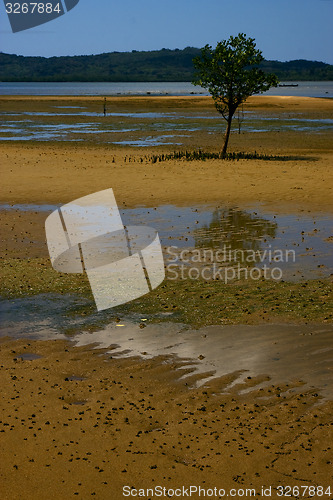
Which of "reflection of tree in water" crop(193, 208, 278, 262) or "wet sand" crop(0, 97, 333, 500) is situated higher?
"reflection of tree in water" crop(193, 208, 278, 262)

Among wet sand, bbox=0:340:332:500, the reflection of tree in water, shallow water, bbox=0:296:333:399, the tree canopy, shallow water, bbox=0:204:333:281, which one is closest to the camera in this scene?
wet sand, bbox=0:340:332:500

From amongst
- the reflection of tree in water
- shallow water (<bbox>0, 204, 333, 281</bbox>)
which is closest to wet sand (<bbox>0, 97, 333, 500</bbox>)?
shallow water (<bbox>0, 204, 333, 281</bbox>)

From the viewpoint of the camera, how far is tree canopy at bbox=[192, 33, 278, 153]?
1169 inches

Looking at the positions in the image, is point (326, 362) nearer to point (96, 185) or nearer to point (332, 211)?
point (332, 211)

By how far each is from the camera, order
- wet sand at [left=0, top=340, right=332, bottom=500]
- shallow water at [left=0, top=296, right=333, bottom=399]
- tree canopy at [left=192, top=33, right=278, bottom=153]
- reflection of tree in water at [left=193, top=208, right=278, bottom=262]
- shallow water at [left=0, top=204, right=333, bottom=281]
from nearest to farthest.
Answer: wet sand at [left=0, top=340, right=332, bottom=500] < shallow water at [left=0, top=296, right=333, bottom=399] < shallow water at [left=0, top=204, right=333, bottom=281] < reflection of tree in water at [left=193, top=208, right=278, bottom=262] < tree canopy at [left=192, top=33, right=278, bottom=153]

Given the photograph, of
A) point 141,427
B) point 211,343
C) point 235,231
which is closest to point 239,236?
point 235,231

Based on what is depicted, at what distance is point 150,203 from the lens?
1994 cm

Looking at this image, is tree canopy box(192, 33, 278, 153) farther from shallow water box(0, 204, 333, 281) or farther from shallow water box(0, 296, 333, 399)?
shallow water box(0, 296, 333, 399)

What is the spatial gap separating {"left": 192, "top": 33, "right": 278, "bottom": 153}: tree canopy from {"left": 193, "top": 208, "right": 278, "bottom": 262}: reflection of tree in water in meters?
12.9

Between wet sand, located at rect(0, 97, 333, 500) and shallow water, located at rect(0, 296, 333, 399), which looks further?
shallow water, located at rect(0, 296, 333, 399)

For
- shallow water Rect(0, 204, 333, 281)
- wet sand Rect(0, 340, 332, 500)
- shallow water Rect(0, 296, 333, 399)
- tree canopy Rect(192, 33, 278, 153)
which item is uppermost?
tree canopy Rect(192, 33, 278, 153)

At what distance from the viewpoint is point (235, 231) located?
52.6 ft

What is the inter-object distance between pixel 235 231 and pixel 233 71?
15.6 m

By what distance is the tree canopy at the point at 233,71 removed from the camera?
2969 cm
